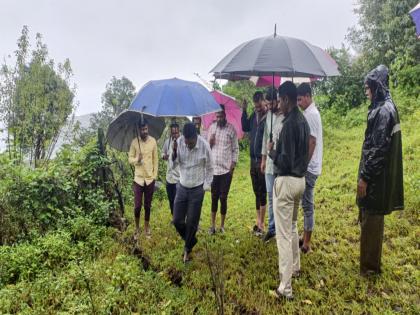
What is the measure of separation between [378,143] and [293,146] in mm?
810

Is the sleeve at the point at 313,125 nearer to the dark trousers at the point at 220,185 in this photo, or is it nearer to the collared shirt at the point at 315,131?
the collared shirt at the point at 315,131

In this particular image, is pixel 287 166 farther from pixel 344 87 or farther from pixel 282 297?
pixel 344 87

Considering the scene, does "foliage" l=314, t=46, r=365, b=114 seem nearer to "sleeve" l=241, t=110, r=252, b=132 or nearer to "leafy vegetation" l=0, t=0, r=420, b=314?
"leafy vegetation" l=0, t=0, r=420, b=314

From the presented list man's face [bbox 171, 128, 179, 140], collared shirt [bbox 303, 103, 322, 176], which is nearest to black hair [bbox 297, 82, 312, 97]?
collared shirt [bbox 303, 103, 322, 176]

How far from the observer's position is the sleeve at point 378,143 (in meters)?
3.32

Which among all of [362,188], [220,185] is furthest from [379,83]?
[220,185]

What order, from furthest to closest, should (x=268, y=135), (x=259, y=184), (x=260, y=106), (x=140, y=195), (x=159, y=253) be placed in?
(x=140, y=195) → (x=259, y=184) → (x=260, y=106) → (x=159, y=253) → (x=268, y=135)

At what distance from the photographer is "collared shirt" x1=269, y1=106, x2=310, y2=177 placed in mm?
3357

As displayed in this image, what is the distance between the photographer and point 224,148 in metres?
5.25

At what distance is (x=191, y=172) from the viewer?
14.6 feet

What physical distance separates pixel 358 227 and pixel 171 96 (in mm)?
3358

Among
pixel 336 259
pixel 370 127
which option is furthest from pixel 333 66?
pixel 336 259

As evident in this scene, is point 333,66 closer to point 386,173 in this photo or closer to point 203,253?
point 386,173

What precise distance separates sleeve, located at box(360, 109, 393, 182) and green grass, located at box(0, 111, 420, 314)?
1.22 meters
